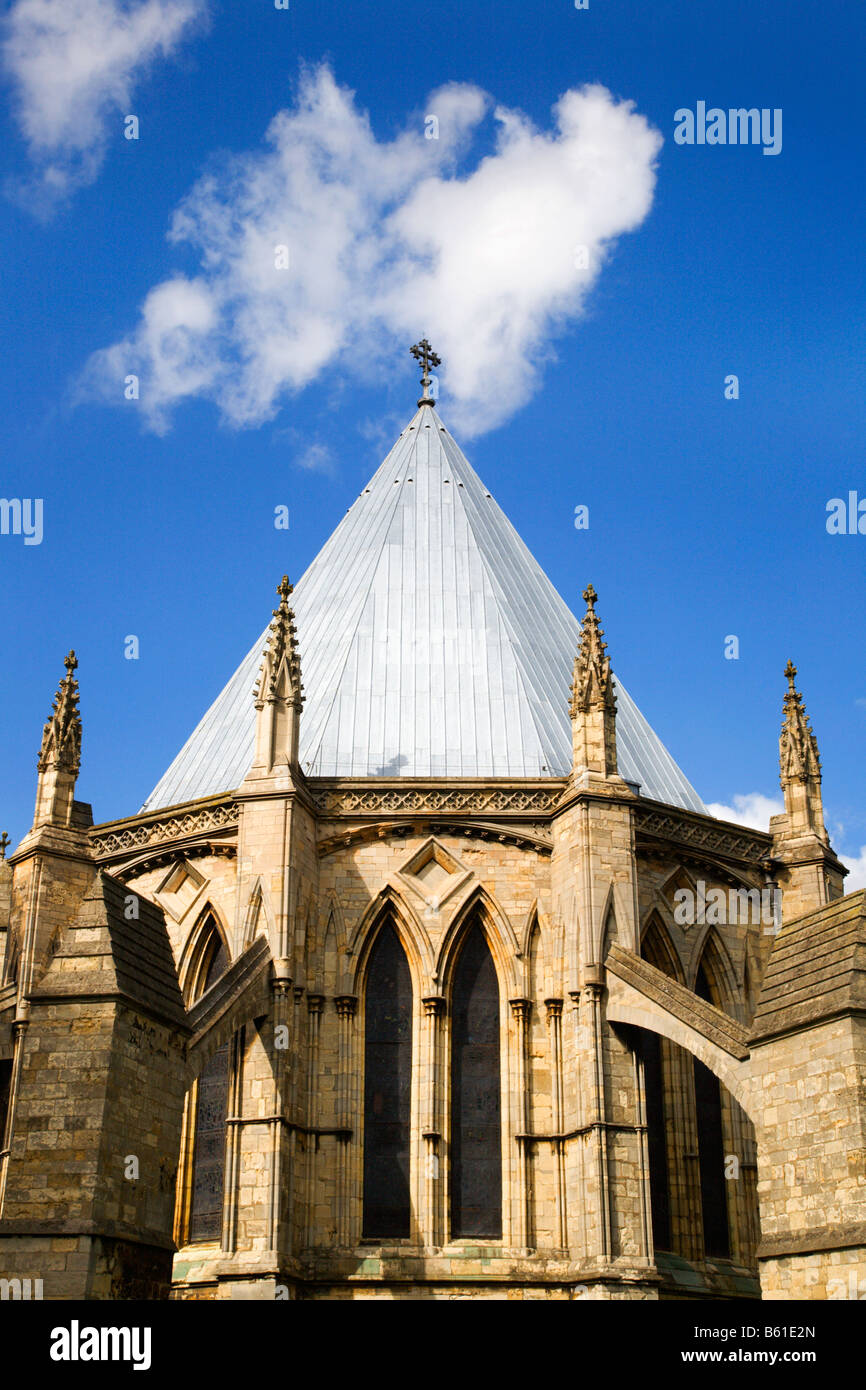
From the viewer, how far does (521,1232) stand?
21812mm

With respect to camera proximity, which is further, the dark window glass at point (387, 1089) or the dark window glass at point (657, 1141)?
the dark window glass at point (657, 1141)

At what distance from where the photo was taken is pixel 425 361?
1298 inches

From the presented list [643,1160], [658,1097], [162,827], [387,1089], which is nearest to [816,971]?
[643,1160]

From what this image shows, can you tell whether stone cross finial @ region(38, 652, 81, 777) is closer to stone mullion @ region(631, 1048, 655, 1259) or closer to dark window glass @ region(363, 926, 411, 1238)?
dark window glass @ region(363, 926, 411, 1238)

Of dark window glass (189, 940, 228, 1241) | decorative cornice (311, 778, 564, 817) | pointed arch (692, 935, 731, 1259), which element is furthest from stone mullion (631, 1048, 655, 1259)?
dark window glass (189, 940, 228, 1241)

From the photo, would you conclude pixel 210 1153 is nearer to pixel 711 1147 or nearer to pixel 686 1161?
pixel 686 1161

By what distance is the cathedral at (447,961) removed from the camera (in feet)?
66.3

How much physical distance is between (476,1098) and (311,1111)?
253 cm

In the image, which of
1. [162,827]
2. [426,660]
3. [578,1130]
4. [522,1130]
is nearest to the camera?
[578,1130]

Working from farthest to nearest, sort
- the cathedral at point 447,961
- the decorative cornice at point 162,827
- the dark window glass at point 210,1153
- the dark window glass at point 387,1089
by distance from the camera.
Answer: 1. the decorative cornice at point 162,827
2. the dark window glass at point 210,1153
3. the dark window glass at point 387,1089
4. the cathedral at point 447,961

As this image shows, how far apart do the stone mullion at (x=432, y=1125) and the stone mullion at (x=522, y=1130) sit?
115 centimetres

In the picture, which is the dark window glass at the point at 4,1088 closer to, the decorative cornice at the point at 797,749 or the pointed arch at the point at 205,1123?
the pointed arch at the point at 205,1123

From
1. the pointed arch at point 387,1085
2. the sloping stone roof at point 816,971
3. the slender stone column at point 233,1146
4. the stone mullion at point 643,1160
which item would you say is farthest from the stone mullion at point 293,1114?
the sloping stone roof at point 816,971

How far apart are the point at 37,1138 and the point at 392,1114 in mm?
8826
